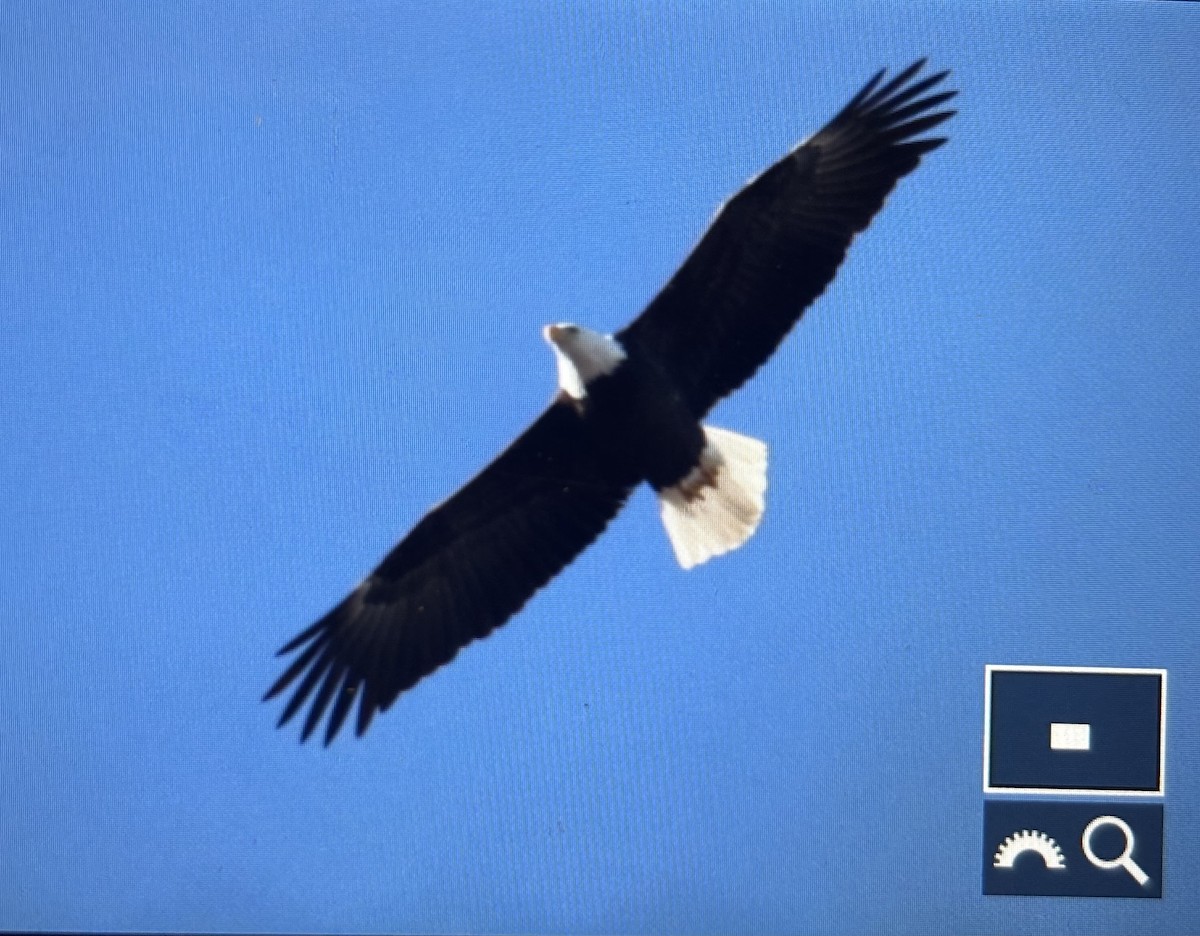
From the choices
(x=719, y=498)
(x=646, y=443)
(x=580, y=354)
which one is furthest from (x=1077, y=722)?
(x=580, y=354)

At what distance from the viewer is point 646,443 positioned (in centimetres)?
282

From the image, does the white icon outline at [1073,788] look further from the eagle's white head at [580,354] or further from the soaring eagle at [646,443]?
the eagle's white head at [580,354]

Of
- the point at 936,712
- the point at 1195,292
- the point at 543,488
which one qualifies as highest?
the point at 1195,292

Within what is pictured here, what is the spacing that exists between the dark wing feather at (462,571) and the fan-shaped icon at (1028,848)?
2.78 feet

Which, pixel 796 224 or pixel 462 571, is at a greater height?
pixel 796 224

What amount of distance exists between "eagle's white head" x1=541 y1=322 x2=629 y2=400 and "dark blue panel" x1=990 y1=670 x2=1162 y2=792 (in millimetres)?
814

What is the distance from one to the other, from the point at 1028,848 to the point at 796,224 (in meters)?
1.09

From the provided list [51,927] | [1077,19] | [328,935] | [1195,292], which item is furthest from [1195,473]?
[51,927]

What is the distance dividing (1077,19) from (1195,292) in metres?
0.51

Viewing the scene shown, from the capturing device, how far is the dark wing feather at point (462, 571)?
275 cm

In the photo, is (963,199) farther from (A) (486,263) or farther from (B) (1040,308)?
(A) (486,263)

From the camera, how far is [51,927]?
2.71 meters

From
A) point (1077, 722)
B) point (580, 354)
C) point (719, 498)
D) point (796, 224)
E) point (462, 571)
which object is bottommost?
point (1077, 722)

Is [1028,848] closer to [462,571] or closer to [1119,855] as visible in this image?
[1119,855]
